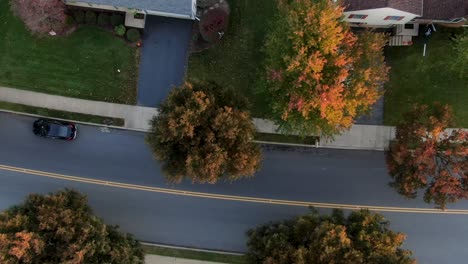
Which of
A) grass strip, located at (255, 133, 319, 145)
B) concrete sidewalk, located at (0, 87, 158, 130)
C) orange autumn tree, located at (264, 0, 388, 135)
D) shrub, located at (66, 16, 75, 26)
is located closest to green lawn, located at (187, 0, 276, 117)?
grass strip, located at (255, 133, 319, 145)

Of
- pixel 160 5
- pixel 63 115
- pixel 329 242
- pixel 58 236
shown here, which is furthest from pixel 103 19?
pixel 329 242

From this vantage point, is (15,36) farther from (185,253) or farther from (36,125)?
(185,253)

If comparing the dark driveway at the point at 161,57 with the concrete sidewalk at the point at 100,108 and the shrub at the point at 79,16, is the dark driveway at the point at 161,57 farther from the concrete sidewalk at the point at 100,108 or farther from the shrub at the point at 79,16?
the shrub at the point at 79,16

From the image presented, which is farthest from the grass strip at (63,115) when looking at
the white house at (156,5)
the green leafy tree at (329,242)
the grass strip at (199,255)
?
the green leafy tree at (329,242)

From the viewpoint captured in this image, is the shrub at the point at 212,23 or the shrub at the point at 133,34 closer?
the shrub at the point at 212,23

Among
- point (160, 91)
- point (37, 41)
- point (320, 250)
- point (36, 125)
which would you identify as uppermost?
point (37, 41)

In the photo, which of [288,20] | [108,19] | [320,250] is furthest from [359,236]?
[108,19]
